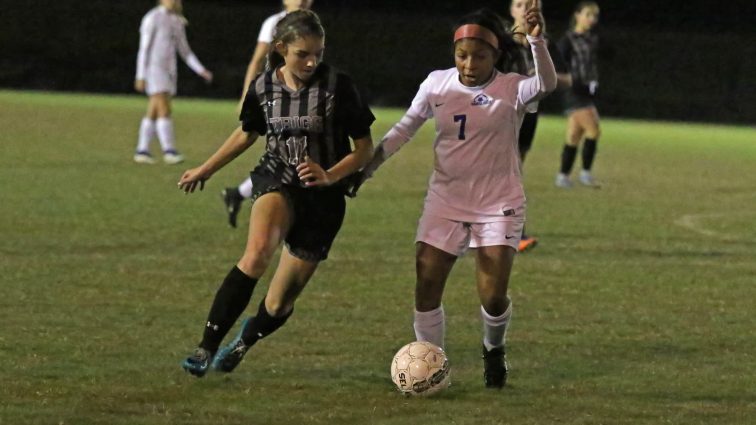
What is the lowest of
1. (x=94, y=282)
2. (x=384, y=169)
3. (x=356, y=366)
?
(x=384, y=169)

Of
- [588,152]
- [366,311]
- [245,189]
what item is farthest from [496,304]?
[588,152]

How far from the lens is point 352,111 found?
6.63m

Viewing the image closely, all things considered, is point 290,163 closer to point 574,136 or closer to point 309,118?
point 309,118

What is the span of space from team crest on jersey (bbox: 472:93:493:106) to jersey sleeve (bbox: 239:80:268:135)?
36.0 inches

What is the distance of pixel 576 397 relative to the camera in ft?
21.2

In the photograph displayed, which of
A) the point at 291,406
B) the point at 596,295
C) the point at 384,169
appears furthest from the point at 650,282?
the point at 384,169

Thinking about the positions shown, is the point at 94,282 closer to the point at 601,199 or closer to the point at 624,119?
the point at 601,199

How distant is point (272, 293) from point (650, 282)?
4.01 meters

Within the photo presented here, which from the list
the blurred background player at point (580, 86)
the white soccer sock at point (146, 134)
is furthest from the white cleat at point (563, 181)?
the white soccer sock at point (146, 134)

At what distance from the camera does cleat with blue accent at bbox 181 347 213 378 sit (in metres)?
6.54

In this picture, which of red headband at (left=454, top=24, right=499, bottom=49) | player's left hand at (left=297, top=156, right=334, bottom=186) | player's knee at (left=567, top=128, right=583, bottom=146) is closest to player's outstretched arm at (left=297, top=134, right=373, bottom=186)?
player's left hand at (left=297, top=156, right=334, bottom=186)

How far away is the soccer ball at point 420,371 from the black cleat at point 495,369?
0.23 meters

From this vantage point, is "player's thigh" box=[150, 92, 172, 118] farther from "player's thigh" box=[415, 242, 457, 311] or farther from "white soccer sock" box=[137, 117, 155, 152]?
"player's thigh" box=[415, 242, 457, 311]

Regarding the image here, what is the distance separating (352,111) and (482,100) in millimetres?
556
